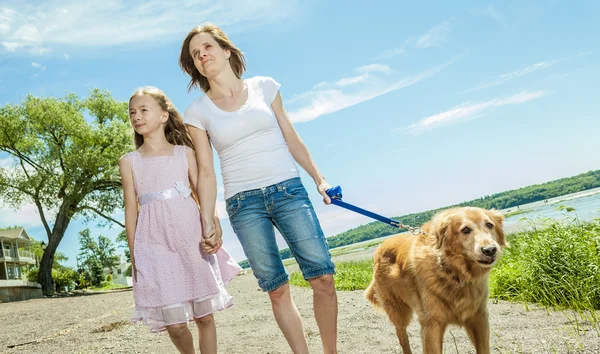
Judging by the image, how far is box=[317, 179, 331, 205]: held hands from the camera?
3579mm

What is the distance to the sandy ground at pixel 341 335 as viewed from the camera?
4.34m

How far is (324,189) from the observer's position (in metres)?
3.62

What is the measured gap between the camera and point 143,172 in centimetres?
403

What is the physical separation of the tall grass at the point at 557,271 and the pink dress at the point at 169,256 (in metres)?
3.52

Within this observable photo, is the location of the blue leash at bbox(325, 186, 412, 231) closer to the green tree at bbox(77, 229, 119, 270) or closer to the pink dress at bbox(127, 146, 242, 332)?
the pink dress at bbox(127, 146, 242, 332)

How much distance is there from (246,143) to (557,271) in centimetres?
424

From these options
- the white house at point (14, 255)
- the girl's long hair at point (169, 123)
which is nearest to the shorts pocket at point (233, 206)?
the girl's long hair at point (169, 123)

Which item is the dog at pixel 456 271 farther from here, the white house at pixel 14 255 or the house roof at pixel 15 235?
the house roof at pixel 15 235

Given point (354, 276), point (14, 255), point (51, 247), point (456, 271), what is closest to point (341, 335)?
point (456, 271)

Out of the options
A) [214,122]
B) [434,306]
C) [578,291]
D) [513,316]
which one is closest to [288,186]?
[214,122]

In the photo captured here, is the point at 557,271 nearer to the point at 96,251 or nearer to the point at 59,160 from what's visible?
the point at 59,160

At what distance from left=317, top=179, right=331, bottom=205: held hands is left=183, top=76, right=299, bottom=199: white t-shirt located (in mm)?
177

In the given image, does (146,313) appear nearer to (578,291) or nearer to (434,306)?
(434,306)

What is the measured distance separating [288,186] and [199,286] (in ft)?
3.27
